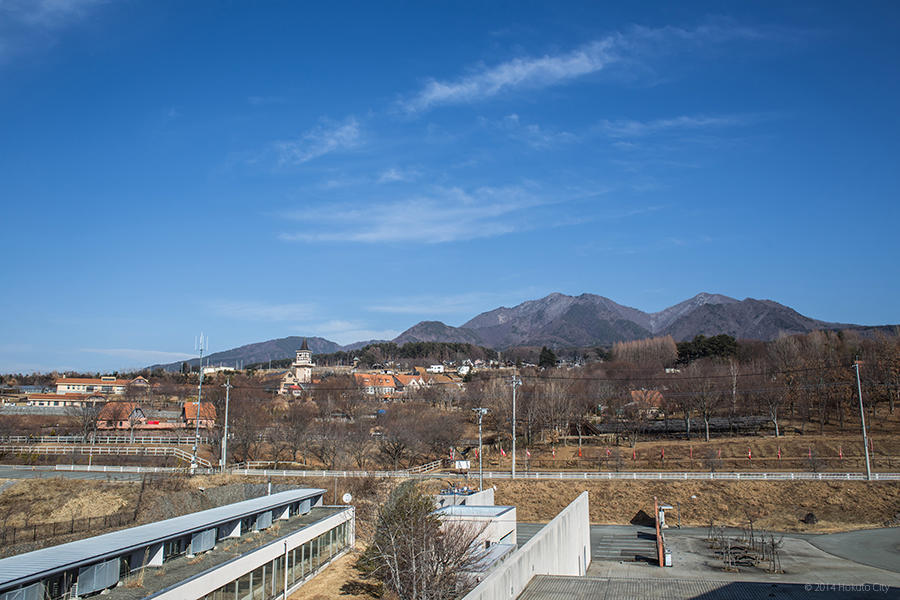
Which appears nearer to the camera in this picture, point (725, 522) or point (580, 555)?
Result: point (580, 555)

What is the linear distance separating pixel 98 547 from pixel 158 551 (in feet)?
6.30

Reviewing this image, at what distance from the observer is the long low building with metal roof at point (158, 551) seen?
14.5 metres

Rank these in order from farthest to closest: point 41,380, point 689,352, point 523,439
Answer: point 41,380
point 689,352
point 523,439

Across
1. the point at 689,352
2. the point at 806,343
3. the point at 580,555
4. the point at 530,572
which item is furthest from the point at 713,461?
the point at 689,352

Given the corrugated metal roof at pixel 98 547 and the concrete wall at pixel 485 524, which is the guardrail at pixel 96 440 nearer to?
the corrugated metal roof at pixel 98 547

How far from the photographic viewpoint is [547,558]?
19.6 meters

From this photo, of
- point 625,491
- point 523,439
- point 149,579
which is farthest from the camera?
point 523,439

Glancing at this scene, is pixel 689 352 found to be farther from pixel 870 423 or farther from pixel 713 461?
pixel 713 461

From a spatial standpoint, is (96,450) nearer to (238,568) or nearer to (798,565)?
(238,568)

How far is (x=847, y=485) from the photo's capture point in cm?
3881

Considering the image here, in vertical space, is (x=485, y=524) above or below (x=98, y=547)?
below

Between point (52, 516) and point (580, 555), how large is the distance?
3472 cm

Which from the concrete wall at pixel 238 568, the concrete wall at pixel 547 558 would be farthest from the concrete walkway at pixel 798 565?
the concrete wall at pixel 238 568

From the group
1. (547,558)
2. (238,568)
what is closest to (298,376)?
(238,568)
